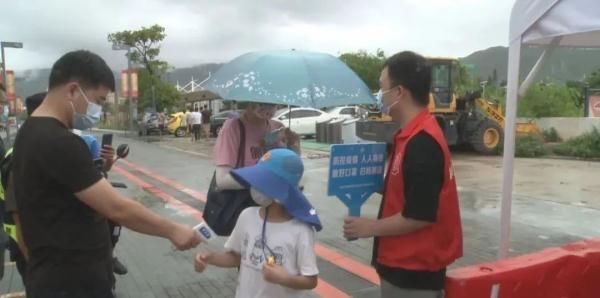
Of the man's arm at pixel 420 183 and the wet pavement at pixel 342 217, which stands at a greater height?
the man's arm at pixel 420 183

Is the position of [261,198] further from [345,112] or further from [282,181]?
[345,112]

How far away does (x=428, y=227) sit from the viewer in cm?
224

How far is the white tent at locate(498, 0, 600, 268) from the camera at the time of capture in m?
3.08

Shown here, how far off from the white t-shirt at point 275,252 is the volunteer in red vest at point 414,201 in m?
0.20

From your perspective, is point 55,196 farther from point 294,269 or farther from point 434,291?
point 434,291

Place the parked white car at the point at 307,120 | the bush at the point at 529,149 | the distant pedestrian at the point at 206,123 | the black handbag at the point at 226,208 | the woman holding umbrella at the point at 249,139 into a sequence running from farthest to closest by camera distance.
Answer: the distant pedestrian at the point at 206,123, the parked white car at the point at 307,120, the bush at the point at 529,149, the woman holding umbrella at the point at 249,139, the black handbag at the point at 226,208

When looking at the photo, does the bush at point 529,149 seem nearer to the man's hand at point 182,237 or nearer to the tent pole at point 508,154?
the tent pole at point 508,154

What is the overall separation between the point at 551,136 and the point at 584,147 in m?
4.24

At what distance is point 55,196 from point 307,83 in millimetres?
1633

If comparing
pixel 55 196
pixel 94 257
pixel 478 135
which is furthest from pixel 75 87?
pixel 478 135

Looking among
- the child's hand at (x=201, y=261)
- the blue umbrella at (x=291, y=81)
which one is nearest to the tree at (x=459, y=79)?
the blue umbrella at (x=291, y=81)

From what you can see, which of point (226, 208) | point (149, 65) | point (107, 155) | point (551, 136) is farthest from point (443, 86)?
point (149, 65)

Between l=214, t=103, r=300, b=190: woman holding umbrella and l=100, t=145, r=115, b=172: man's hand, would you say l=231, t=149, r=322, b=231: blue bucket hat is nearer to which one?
l=214, t=103, r=300, b=190: woman holding umbrella

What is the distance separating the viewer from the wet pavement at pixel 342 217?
4.96m
